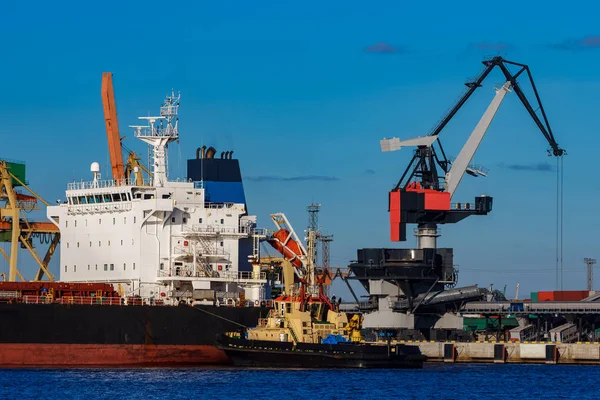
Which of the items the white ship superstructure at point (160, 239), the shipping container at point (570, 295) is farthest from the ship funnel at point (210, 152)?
the shipping container at point (570, 295)

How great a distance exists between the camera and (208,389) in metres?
59.8

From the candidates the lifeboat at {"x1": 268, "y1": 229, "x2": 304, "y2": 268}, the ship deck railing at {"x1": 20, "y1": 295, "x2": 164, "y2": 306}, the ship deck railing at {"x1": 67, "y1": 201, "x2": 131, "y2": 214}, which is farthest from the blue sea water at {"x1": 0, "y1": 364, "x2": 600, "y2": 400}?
the lifeboat at {"x1": 268, "y1": 229, "x2": 304, "y2": 268}

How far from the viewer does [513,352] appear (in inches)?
3270

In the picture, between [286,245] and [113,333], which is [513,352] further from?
[113,333]

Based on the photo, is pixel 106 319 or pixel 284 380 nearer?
pixel 284 380

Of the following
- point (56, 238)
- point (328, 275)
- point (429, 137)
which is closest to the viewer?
point (328, 275)

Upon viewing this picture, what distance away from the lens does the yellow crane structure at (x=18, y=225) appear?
7906cm

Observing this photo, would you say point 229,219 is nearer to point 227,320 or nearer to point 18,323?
point 227,320

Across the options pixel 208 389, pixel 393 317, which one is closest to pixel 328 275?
pixel 393 317

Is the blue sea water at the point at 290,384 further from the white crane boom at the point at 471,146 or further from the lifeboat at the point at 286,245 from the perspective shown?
the white crane boom at the point at 471,146

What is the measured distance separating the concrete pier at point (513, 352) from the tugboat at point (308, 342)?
1284cm

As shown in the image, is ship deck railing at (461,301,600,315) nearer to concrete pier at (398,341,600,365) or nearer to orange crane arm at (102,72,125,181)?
concrete pier at (398,341,600,365)

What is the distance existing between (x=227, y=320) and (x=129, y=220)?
25.5 feet

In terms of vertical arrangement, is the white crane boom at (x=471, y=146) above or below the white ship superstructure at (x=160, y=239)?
above
